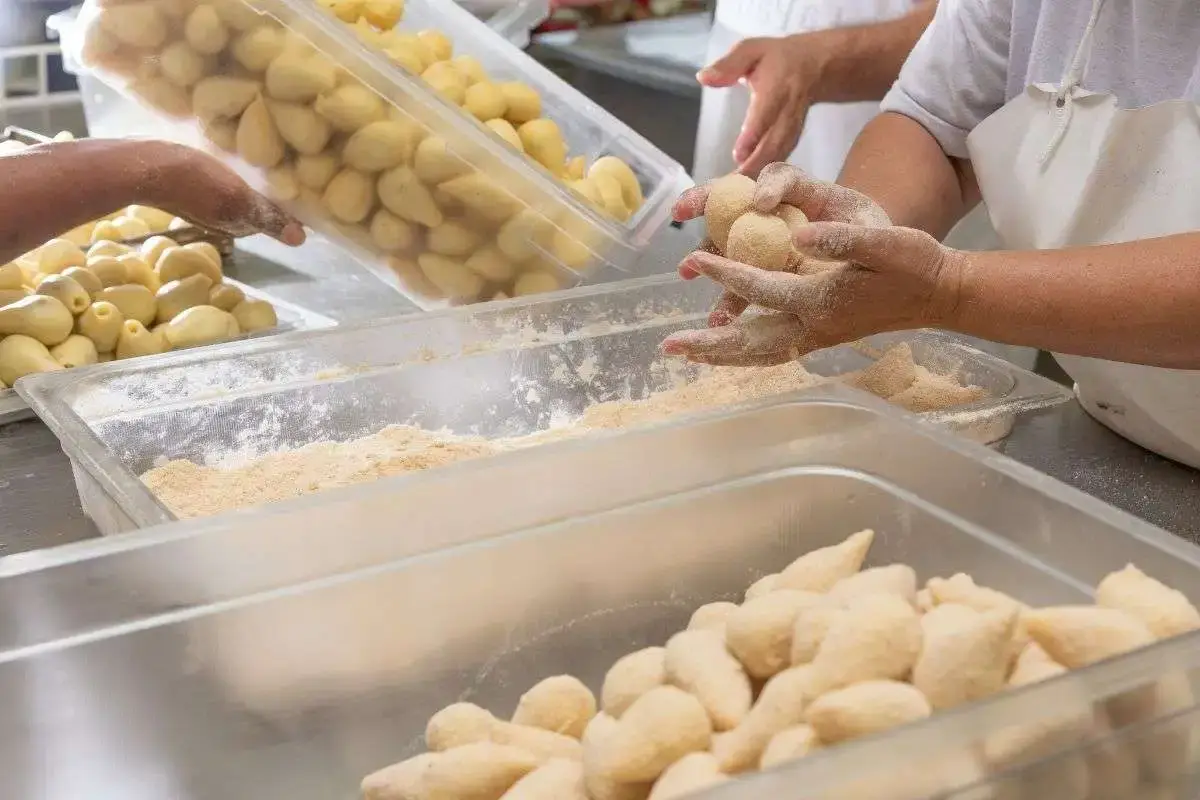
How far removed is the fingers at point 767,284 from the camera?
0.98 metres

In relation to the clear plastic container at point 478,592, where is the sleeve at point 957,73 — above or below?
above

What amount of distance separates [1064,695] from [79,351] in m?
1.12

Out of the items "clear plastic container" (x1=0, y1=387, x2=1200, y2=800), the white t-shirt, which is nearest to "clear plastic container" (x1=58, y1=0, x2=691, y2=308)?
the white t-shirt

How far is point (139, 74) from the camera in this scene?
4.62ft

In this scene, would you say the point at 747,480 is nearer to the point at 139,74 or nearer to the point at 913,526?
the point at 913,526

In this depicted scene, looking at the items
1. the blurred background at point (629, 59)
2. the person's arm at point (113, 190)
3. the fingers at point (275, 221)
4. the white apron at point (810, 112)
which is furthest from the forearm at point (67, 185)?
the blurred background at point (629, 59)

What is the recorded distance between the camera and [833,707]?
0.55 metres

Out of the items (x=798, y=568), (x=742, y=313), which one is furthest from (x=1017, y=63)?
(x=798, y=568)

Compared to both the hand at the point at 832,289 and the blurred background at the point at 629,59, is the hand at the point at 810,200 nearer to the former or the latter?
the hand at the point at 832,289

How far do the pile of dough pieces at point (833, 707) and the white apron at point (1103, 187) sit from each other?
566 mm

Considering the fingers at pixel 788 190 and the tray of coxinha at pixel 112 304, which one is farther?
the tray of coxinha at pixel 112 304

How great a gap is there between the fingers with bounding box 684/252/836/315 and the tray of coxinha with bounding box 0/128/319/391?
2.19 feet

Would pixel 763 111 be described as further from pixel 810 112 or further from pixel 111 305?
pixel 111 305

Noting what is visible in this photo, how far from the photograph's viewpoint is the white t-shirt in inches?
45.8
